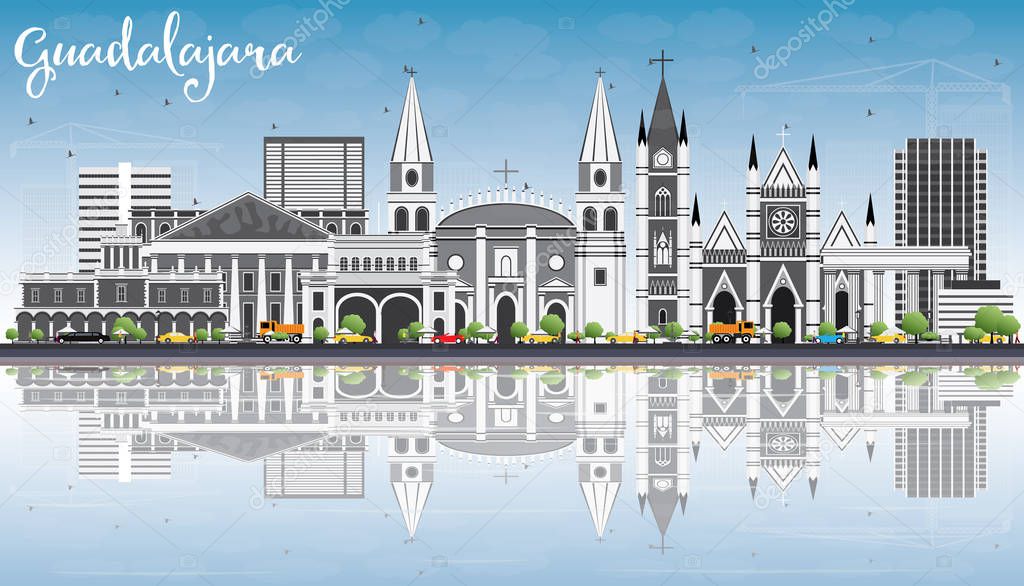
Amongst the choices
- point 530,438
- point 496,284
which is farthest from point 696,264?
point 530,438

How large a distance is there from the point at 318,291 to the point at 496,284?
44.8 ft

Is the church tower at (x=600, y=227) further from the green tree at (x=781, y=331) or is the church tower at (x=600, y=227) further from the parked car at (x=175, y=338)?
the parked car at (x=175, y=338)

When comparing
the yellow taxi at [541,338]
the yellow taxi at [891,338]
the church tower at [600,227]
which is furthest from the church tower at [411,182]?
the yellow taxi at [891,338]

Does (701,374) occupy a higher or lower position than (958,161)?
lower

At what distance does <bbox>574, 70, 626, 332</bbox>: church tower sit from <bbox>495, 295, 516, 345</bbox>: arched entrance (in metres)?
5.04

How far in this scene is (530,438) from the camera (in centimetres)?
2092

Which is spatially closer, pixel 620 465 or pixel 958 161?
pixel 620 465

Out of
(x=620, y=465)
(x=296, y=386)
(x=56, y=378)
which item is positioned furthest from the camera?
(x=56, y=378)

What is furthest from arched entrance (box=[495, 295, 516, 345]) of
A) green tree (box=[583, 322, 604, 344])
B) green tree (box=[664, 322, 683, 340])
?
green tree (box=[664, 322, 683, 340])

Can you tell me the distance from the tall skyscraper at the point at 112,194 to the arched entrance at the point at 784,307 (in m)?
87.4

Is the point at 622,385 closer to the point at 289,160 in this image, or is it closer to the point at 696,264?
the point at 696,264

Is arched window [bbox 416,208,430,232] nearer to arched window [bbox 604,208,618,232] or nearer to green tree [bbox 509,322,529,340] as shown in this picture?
arched window [bbox 604,208,618,232]

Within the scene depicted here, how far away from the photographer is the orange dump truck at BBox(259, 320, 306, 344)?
7656 cm

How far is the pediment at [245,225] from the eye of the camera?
8519 cm
